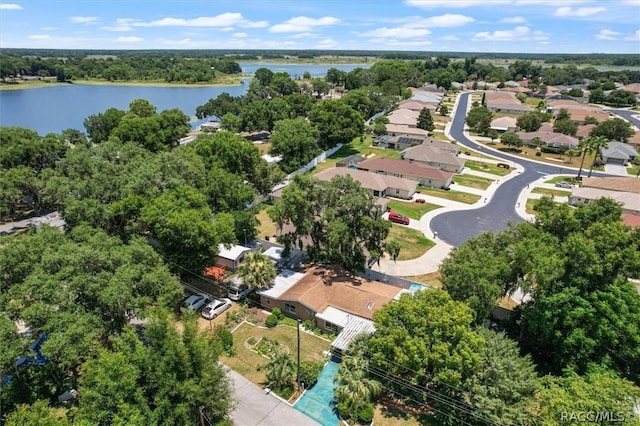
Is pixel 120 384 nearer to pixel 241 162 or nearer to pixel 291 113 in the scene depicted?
pixel 241 162

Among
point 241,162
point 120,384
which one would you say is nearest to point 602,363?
point 120,384

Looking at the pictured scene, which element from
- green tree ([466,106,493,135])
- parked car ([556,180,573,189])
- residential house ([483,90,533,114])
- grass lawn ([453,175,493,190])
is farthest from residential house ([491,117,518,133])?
grass lawn ([453,175,493,190])

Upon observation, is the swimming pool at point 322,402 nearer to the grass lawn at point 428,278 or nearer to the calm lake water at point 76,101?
the grass lawn at point 428,278

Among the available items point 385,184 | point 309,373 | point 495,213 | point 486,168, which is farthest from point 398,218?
point 486,168

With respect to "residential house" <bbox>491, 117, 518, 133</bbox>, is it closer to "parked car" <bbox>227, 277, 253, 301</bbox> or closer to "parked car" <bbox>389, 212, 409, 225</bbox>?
"parked car" <bbox>389, 212, 409, 225</bbox>

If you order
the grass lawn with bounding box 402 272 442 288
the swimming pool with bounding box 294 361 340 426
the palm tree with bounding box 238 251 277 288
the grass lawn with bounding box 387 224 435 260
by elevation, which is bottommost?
the grass lawn with bounding box 402 272 442 288

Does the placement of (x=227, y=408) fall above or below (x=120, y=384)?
below
